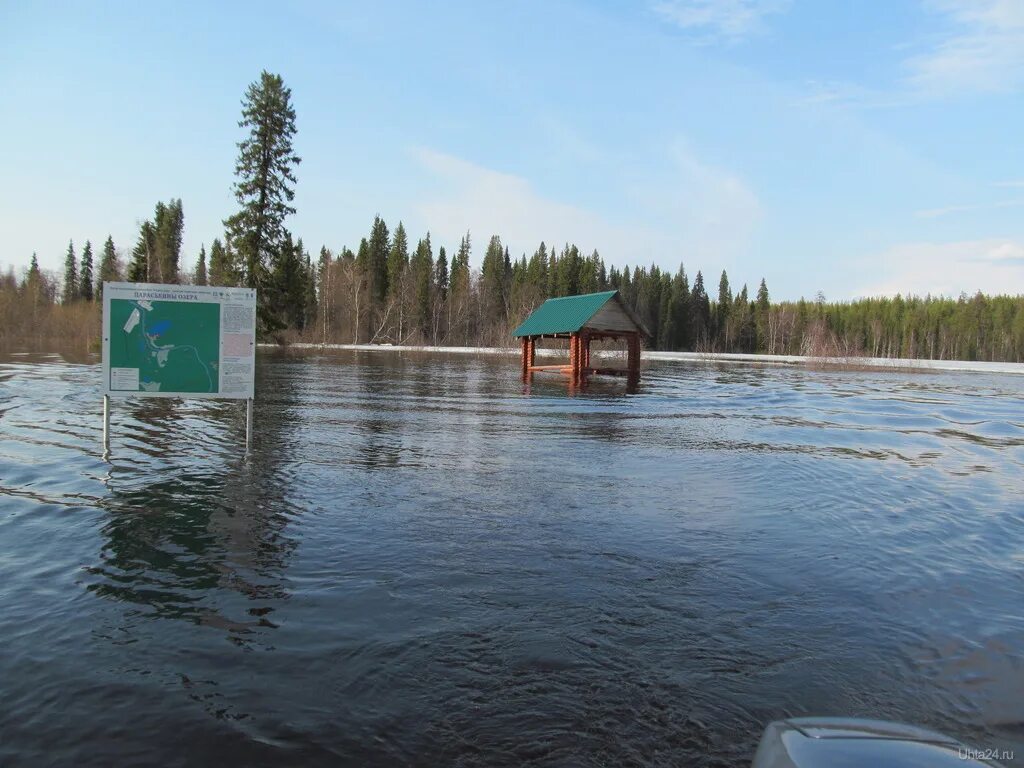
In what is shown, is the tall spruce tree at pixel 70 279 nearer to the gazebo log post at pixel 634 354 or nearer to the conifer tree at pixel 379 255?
the conifer tree at pixel 379 255

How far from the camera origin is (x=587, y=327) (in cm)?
Answer: 3388

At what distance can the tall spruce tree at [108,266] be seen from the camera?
82.8 metres

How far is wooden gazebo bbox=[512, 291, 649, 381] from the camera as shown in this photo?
34031 mm

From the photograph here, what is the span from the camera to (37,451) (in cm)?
1116

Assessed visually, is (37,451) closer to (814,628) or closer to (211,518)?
(211,518)

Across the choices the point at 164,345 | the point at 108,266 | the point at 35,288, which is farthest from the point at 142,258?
the point at 164,345

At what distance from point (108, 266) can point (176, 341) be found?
93929 mm

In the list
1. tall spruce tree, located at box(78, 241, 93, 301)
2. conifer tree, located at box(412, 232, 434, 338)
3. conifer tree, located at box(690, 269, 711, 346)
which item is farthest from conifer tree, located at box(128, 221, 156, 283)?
conifer tree, located at box(690, 269, 711, 346)

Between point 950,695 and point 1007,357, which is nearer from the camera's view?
point 950,695

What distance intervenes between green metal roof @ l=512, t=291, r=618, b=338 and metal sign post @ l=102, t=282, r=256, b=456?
23636 mm

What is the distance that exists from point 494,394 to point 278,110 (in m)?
35.8

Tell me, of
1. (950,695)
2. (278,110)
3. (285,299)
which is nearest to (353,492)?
(950,695)

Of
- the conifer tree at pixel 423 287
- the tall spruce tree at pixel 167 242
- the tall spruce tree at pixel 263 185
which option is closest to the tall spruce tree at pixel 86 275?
the tall spruce tree at pixel 167 242

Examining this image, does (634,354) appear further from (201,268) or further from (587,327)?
(201,268)
